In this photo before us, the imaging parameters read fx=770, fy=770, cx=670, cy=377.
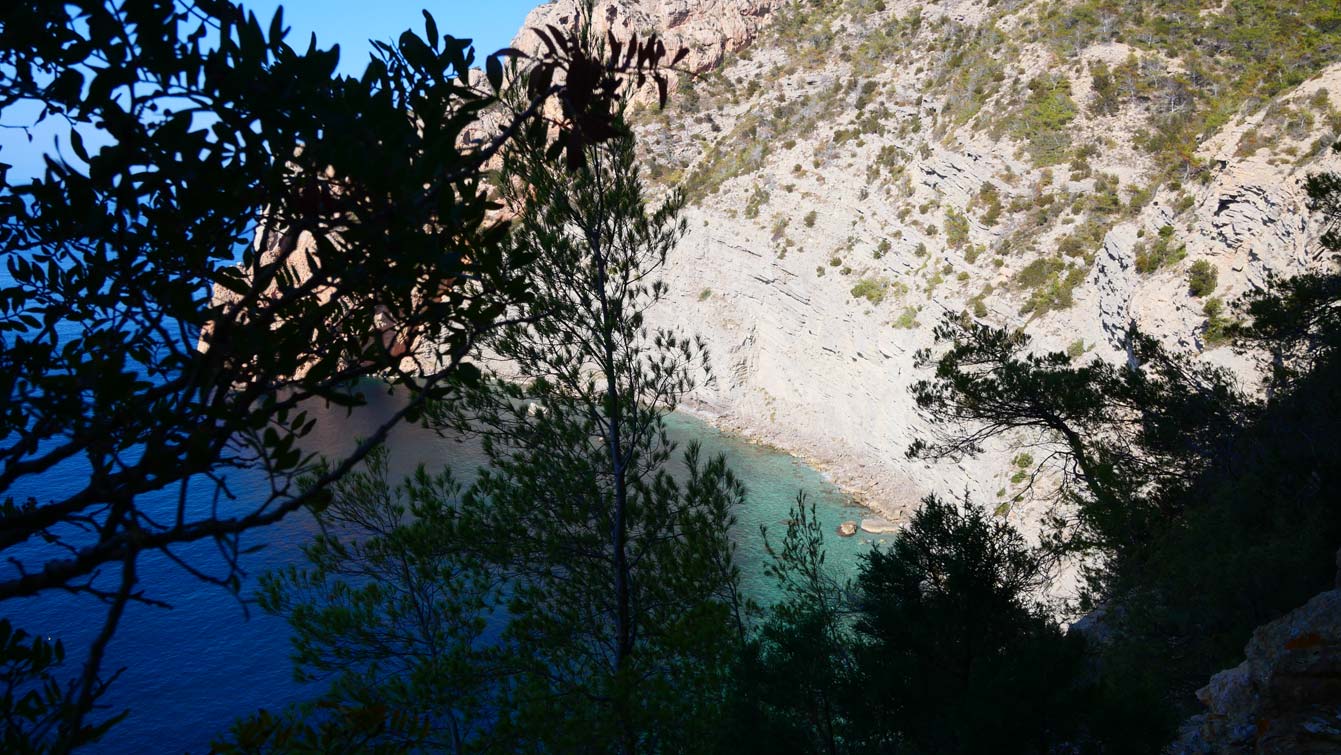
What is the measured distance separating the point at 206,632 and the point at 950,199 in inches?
945

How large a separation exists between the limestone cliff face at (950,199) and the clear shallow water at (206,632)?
11.0 feet

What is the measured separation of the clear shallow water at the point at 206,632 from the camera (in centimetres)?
1530

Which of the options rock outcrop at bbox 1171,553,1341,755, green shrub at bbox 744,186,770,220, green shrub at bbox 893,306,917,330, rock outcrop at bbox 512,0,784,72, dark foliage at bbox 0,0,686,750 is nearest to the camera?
dark foliage at bbox 0,0,686,750

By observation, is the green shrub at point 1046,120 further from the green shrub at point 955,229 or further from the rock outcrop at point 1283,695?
the rock outcrop at point 1283,695

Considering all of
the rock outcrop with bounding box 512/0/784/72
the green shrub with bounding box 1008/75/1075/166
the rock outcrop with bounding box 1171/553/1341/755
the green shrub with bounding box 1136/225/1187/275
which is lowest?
the rock outcrop with bounding box 1171/553/1341/755

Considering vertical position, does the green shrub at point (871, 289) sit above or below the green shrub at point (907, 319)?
above

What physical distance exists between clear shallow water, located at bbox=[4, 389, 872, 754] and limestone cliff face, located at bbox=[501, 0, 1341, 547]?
3351 mm

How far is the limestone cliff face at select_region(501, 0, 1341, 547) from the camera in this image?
1401cm

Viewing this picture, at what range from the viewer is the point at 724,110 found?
39906mm

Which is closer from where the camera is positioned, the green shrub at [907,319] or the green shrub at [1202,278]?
the green shrub at [1202,278]

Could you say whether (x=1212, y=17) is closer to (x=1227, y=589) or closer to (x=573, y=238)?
(x=1227, y=589)

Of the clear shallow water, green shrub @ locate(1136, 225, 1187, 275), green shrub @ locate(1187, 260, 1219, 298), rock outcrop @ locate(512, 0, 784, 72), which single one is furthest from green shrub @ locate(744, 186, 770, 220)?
green shrub @ locate(1187, 260, 1219, 298)

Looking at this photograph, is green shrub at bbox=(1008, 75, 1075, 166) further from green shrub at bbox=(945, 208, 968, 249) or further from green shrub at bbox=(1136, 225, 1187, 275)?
green shrub at bbox=(1136, 225, 1187, 275)

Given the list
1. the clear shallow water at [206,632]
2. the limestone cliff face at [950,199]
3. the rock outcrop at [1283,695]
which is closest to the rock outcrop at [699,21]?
the limestone cliff face at [950,199]
